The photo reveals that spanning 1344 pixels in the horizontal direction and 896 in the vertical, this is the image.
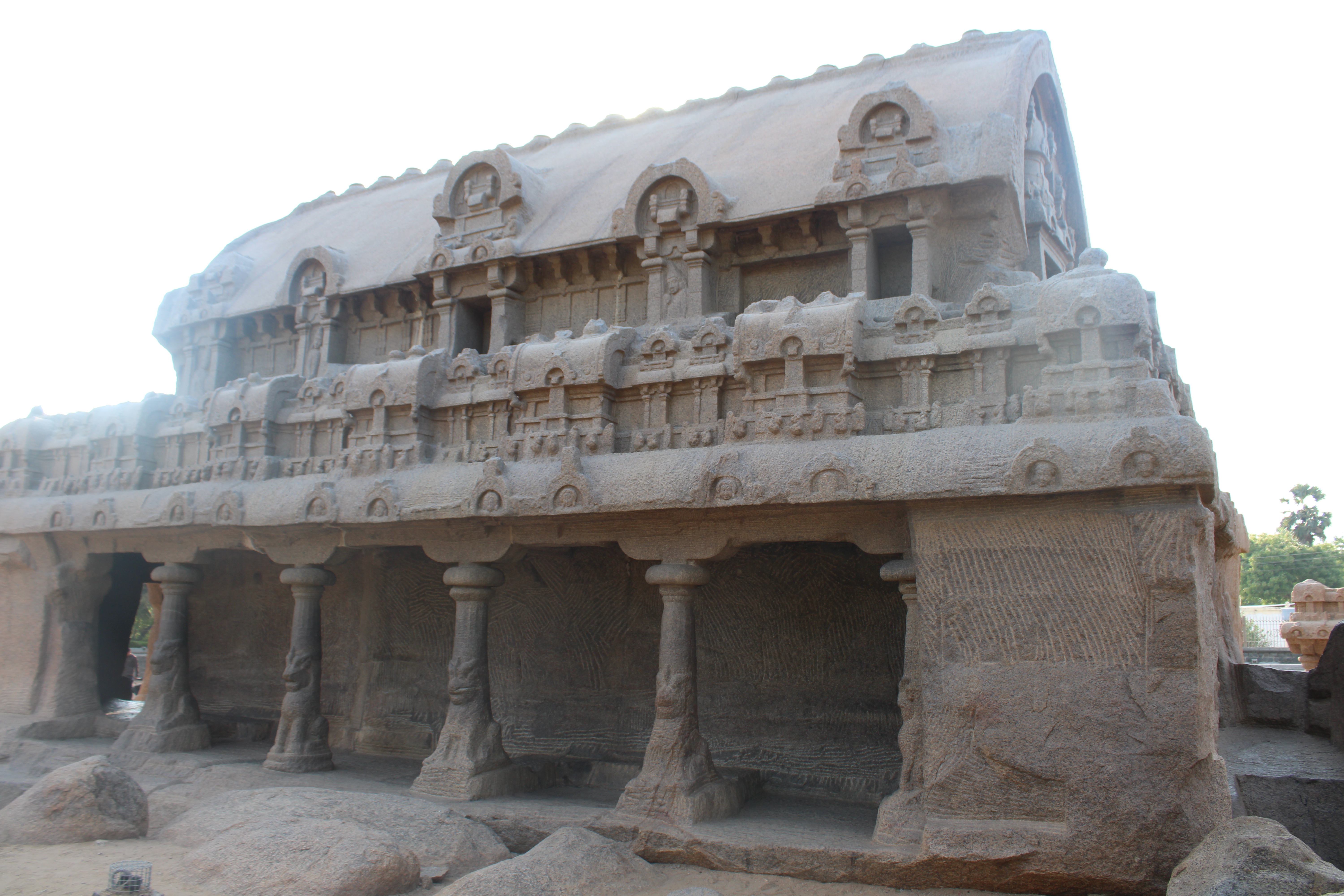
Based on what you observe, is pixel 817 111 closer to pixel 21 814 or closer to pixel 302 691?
pixel 302 691

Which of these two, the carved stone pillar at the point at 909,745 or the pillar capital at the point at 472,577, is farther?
the pillar capital at the point at 472,577

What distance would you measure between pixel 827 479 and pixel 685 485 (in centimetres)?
98

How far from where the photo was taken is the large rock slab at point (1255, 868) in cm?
401

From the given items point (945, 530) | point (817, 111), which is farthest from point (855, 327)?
point (817, 111)

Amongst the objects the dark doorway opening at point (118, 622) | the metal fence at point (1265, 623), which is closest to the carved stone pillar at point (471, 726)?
the dark doorway opening at point (118, 622)

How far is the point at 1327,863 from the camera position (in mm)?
4109

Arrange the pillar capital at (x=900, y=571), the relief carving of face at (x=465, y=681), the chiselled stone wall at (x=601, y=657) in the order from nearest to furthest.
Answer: the pillar capital at (x=900, y=571) < the relief carving of face at (x=465, y=681) < the chiselled stone wall at (x=601, y=657)

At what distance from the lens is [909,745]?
5680 mm

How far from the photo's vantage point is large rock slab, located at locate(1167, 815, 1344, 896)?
13.1 feet

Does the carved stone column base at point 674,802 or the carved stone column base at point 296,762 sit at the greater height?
the carved stone column base at point 674,802

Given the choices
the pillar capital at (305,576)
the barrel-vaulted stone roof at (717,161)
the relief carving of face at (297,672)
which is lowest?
the relief carving of face at (297,672)

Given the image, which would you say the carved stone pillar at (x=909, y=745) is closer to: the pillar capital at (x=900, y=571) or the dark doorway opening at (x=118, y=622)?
the pillar capital at (x=900, y=571)

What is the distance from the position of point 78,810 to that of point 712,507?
5.09 meters

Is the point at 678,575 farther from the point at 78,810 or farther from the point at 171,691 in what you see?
the point at 171,691
